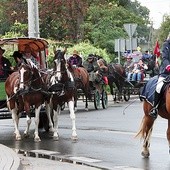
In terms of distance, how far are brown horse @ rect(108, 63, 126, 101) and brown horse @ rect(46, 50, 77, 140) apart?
12606 mm

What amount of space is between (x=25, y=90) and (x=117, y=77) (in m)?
13.6

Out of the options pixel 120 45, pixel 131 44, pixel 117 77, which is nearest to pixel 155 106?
pixel 117 77

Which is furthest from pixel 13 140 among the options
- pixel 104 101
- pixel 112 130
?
pixel 104 101

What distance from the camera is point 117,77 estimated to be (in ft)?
92.5

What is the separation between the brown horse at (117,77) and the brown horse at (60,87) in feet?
41.4

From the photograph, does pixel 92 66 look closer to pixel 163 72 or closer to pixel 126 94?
pixel 126 94

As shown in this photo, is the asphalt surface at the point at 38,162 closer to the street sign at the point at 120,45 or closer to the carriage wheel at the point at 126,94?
the carriage wheel at the point at 126,94

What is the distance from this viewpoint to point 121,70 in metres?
28.7

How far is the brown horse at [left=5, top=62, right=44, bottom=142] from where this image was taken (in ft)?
49.1

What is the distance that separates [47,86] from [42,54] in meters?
2.18

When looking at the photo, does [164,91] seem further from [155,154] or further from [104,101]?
[104,101]

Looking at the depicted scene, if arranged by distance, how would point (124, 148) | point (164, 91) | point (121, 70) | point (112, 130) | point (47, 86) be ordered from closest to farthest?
point (164, 91) → point (124, 148) → point (47, 86) → point (112, 130) → point (121, 70)

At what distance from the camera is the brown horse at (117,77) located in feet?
92.2

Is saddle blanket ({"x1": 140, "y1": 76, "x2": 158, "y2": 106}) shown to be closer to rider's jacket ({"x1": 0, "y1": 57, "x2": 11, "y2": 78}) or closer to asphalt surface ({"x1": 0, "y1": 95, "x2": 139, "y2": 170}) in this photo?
asphalt surface ({"x1": 0, "y1": 95, "x2": 139, "y2": 170})
